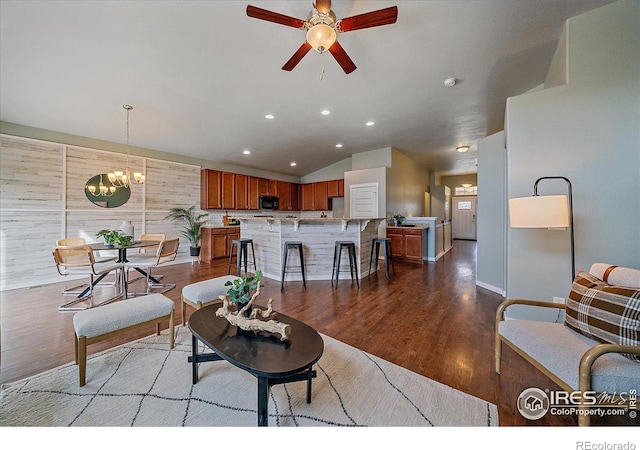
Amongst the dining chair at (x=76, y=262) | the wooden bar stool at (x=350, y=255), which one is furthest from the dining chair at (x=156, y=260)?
the wooden bar stool at (x=350, y=255)

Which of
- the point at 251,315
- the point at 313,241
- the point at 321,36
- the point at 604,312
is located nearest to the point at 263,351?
the point at 251,315

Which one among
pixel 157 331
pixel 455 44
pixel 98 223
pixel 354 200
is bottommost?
pixel 157 331

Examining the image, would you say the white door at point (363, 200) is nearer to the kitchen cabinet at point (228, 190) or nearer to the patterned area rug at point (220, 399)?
the kitchen cabinet at point (228, 190)

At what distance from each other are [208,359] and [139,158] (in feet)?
17.7

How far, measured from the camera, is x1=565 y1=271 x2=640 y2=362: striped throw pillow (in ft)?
4.04

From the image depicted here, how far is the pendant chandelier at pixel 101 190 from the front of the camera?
4652mm

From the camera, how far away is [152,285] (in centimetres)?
398

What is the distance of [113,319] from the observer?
5.68 feet

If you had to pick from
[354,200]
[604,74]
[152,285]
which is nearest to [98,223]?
[152,285]

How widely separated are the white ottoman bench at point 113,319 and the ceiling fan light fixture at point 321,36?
2487 mm

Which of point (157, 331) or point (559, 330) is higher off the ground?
point (559, 330)

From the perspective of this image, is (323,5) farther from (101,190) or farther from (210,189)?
(210,189)
